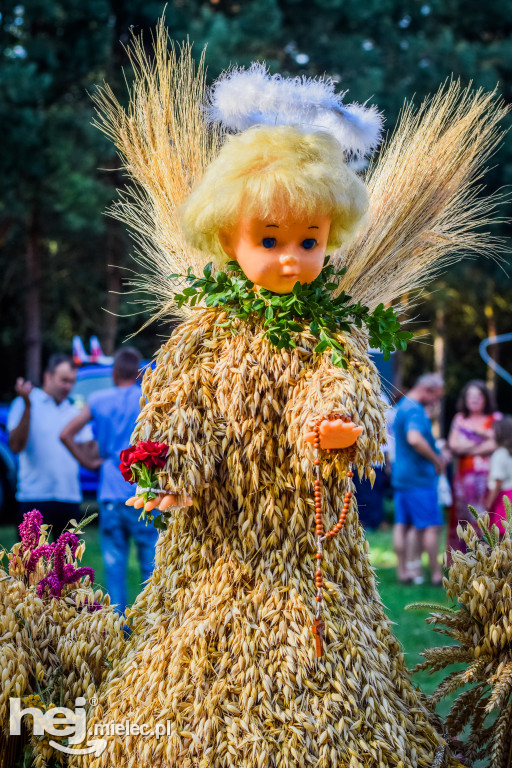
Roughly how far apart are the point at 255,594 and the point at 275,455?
0.43 m

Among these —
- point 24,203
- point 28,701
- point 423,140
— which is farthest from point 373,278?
point 24,203

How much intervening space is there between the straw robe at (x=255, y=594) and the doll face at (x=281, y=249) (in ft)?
0.60

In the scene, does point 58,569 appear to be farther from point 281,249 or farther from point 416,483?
point 416,483

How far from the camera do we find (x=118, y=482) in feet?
16.7

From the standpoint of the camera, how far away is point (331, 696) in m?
2.30

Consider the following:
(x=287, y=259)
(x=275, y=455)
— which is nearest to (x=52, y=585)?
(x=275, y=455)

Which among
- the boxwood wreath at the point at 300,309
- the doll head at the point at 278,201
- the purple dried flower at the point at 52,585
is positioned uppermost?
the doll head at the point at 278,201

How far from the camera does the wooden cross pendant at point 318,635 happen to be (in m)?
2.32

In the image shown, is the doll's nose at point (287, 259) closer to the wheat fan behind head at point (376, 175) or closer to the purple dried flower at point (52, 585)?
the wheat fan behind head at point (376, 175)

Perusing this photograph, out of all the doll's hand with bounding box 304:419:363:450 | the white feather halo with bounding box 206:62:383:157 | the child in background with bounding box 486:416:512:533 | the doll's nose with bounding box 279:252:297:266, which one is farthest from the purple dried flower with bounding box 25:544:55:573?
the child in background with bounding box 486:416:512:533

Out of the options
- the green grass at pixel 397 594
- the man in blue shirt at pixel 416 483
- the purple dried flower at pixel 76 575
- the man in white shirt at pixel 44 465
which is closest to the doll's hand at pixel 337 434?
the green grass at pixel 397 594

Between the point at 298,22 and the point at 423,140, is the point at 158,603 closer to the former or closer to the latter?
the point at 423,140

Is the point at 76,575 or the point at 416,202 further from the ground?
the point at 416,202

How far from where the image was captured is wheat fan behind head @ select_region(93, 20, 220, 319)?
2.95 meters
